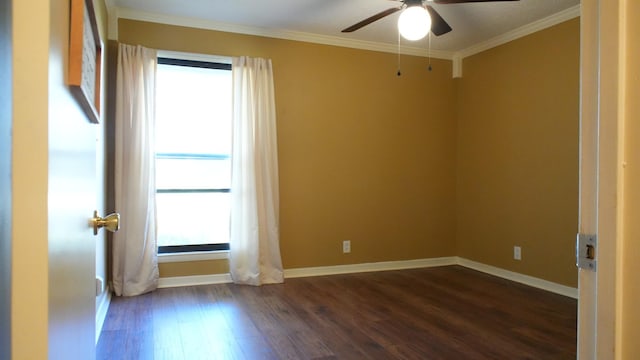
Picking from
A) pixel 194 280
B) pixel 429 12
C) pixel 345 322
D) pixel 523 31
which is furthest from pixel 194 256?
pixel 523 31

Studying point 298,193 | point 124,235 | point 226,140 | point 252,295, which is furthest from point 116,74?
point 252,295

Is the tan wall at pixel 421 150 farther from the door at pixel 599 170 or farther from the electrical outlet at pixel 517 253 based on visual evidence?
the door at pixel 599 170

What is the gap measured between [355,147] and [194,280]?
211 centimetres

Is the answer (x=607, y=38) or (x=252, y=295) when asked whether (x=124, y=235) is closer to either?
(x=252, y=295)

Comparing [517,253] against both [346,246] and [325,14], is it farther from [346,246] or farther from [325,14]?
[325,14]

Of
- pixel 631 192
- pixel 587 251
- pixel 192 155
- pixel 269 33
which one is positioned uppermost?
pixel 269 33

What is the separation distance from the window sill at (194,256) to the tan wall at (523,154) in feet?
9.11

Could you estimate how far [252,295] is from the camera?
3594mm

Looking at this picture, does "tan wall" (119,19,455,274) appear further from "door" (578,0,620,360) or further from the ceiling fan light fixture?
"door" (578,0,620,360)

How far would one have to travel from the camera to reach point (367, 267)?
4555 mm

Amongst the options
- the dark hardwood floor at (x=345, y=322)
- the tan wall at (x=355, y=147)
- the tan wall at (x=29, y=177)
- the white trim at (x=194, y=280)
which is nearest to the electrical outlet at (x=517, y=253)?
the dark hardwood floor at (x=345, y=322)

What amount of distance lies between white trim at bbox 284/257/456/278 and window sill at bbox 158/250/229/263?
661mm

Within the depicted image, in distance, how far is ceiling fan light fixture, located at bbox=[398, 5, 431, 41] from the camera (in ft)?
8.87

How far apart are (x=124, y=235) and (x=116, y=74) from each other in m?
1.39
